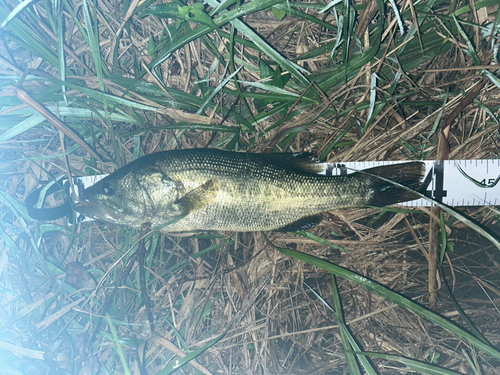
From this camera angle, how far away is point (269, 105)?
7.41ft

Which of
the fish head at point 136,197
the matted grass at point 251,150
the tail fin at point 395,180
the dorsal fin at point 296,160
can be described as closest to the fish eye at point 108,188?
the fish head at point 136,197

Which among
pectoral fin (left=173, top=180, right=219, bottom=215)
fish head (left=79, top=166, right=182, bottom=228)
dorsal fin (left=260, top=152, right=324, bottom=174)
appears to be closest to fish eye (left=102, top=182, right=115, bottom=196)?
fish head (left=79, top=166, right=182, bottom=228)

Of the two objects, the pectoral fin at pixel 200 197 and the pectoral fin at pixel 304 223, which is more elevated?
the pectoral fin at pixel 200 197

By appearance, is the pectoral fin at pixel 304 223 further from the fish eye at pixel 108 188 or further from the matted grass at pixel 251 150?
the fish eye at pixel 108 188

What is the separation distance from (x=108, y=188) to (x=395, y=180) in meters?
2.30

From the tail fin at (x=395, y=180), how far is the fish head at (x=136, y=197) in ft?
5.06

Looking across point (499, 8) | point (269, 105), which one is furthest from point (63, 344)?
point (499, 8)

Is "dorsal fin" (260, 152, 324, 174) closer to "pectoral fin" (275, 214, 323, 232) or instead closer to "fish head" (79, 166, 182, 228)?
"pectoral fin" (275, 214, 323, 232)

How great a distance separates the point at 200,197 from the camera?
195 cm

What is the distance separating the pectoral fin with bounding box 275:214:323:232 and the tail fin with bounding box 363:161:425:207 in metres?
0.43

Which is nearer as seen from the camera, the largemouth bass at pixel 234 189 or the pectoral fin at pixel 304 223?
the largemouth bass at pixel 234 189

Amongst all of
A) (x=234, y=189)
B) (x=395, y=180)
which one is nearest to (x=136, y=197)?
(x=234, y=189)

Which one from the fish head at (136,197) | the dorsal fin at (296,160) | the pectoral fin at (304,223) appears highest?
the dorsal fin at (296,160)

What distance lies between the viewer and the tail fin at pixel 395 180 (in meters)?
2.00
